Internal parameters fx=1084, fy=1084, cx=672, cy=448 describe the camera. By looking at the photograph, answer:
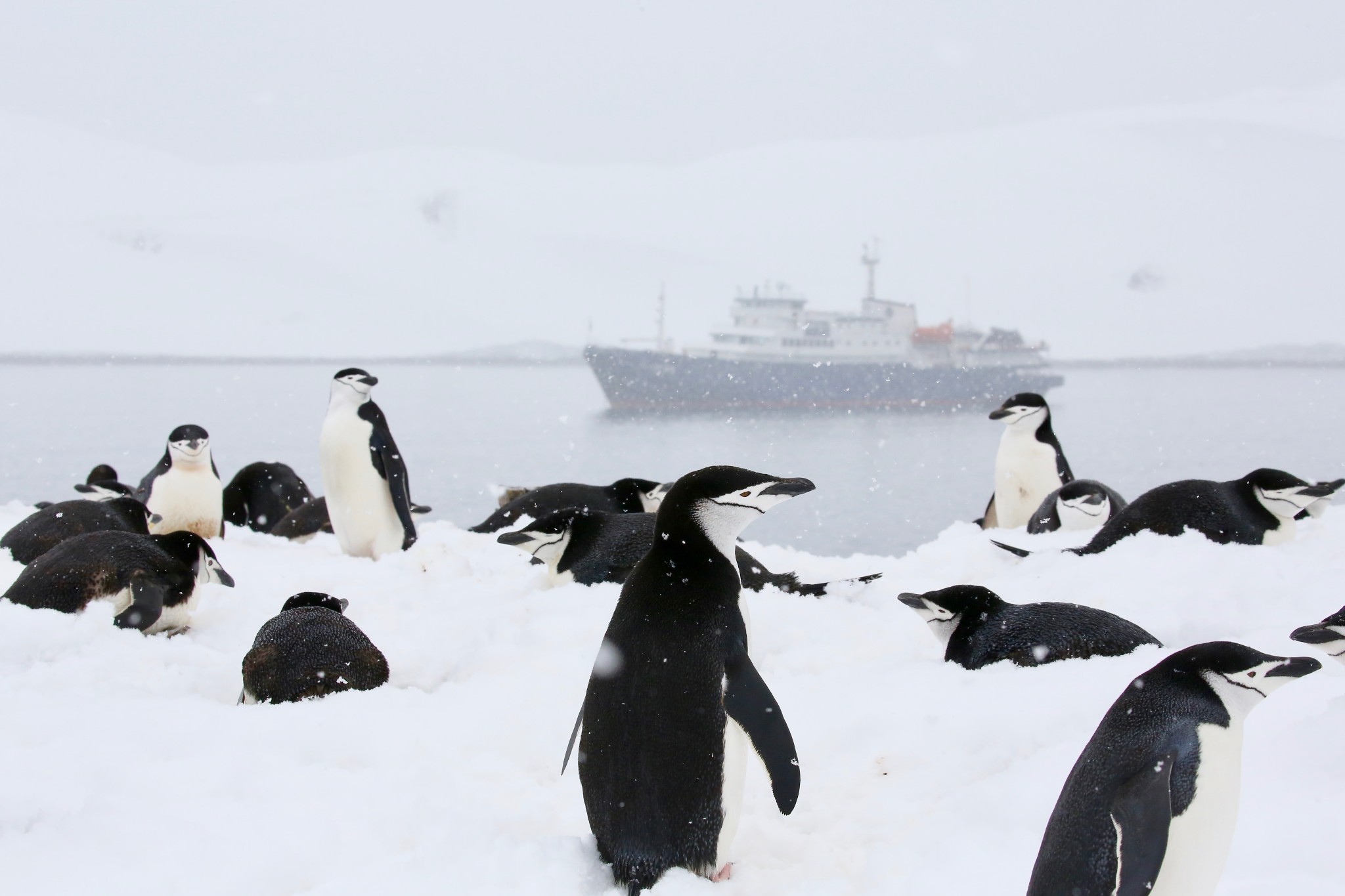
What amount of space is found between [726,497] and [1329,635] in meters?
1.30

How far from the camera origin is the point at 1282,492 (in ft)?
15.4

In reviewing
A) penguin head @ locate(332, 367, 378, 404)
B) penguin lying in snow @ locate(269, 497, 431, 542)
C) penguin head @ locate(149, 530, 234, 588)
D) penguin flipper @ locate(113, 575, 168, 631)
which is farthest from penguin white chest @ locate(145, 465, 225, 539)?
penguin flipper @ locate(113, 575, 168, 631)

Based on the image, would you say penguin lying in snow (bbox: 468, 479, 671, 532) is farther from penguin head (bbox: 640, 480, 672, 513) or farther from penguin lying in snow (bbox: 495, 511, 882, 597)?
penguin lying in snow (bbox: 495, 511, 882, 597)

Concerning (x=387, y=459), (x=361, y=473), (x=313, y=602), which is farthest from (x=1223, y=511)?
(x=361, y=473)

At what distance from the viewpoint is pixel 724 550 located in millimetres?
2223

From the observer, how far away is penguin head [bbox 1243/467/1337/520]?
4.70m

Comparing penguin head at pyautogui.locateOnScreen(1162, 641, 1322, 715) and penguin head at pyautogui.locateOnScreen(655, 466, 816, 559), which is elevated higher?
penguin head at pyautogui.locateOnScreen(655, 466, 816, 559)

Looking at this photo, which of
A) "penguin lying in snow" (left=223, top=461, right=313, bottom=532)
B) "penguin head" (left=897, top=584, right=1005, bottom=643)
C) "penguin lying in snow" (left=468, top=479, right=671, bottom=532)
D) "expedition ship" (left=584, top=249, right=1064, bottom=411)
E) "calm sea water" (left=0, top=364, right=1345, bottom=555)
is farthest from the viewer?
"expedition ship" (left=584, top=249, right=1064, bottom=411)

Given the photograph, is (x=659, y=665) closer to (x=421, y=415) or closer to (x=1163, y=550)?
(x=1163, y=550)

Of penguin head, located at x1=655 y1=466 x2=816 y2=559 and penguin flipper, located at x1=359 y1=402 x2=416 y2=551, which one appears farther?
penguin flipper, located at x1=359 y1=402 x2=416 y2=551

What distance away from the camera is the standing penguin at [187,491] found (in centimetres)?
600

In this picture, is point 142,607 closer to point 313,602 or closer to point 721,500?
point 313,602

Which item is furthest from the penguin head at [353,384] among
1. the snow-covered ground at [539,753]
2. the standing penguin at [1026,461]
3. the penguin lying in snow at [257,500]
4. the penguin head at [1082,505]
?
the standing penguin at [1026,461]

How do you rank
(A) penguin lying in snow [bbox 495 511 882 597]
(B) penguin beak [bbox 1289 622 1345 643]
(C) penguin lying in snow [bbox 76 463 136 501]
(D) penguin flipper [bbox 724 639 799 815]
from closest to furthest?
(D) penguin flipper [bbox 724 639 799 815] → (B) penguin beak [bbox 1289 622 1345 643] → (A) penguin lying in snow [bbox 495 511 882 597] → (C) penguin lying in snow [bbox 76 463 136 501]
